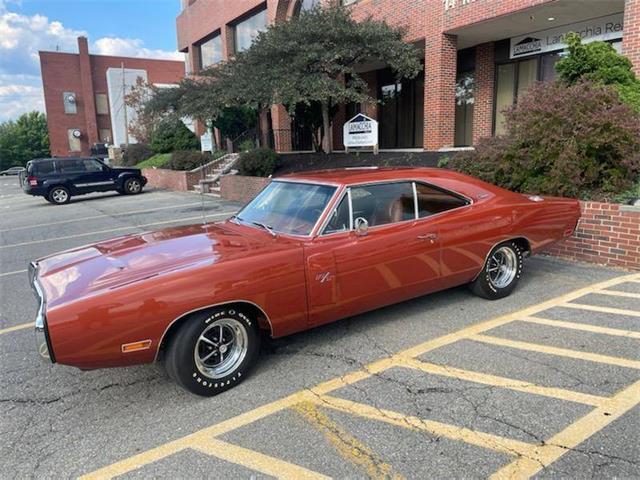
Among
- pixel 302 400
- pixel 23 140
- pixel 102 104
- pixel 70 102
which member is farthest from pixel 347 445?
pixel 23 140

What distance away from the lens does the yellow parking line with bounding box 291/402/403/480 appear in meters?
2.52

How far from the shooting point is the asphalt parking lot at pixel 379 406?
8.54ft

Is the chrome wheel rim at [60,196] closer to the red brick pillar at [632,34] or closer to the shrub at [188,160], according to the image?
the shrub at [188,160]

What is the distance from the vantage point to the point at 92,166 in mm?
18281

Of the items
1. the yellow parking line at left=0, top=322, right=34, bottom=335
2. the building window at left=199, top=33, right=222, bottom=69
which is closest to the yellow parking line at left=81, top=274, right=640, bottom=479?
the yellow parking line at left=0, top=322, right=34, bottom=335

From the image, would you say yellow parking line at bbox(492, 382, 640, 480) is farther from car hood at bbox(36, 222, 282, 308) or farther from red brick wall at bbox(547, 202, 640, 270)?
red brick wall at bbox(547, 202, 640, 270)

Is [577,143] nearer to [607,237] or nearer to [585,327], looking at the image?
[607,237]

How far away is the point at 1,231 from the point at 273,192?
10.4m

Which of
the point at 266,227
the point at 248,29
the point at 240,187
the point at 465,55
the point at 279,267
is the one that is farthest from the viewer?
the point at 248,29

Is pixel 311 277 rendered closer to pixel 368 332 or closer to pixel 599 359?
pixel 368 332

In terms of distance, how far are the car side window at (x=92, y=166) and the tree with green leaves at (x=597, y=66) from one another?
16.3m

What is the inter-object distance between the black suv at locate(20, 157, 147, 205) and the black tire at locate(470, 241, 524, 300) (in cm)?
1688

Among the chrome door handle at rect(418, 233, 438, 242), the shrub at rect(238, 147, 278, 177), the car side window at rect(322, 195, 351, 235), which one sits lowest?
the chrome door handle at rect(418, 233, 438, 242)

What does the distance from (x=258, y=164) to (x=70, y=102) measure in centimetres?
4438
